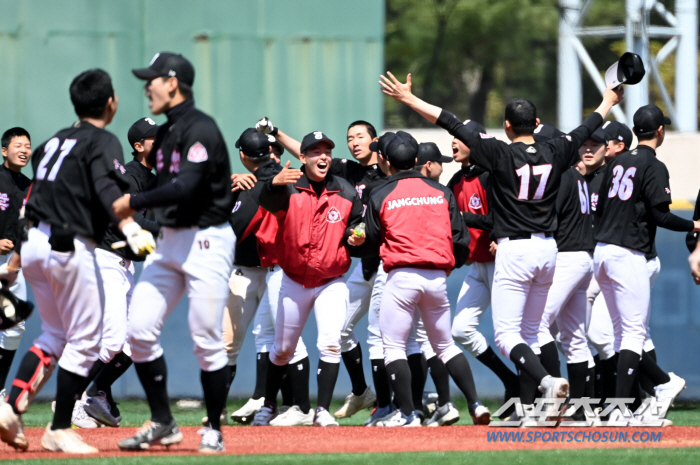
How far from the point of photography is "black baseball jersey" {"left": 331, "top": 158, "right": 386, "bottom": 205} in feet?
28.4

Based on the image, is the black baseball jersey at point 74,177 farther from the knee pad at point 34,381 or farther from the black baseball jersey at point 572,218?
the black baseball jersey at point 572,218

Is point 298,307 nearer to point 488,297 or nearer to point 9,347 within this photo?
point 488,297

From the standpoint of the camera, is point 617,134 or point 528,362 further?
point 617,134

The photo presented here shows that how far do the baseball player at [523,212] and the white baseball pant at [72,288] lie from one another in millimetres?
2501

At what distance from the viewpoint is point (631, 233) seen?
7.62 meters

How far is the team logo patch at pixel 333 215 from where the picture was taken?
25.3ft

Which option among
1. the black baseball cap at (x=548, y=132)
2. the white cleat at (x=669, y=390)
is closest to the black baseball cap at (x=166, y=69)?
the black baseball cap at (x=548, y=132)

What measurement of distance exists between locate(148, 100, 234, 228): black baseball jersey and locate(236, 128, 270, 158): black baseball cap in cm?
221

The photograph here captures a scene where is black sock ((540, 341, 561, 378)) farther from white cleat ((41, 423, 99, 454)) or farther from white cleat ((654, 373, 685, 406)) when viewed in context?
white cleat ((41, 423, 99, 454))

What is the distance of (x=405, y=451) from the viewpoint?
600cm

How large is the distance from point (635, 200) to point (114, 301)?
4.11 metres

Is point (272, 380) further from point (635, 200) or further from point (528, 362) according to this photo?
point (635, 200)

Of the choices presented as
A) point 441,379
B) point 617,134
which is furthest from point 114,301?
point 617,134

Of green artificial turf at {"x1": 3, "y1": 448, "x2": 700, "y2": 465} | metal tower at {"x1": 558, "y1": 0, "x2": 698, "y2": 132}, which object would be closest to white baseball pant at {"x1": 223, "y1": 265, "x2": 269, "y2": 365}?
green artificial turf at {"x1": 3, "y1": 448, "x2": 700, "y2": 465}
